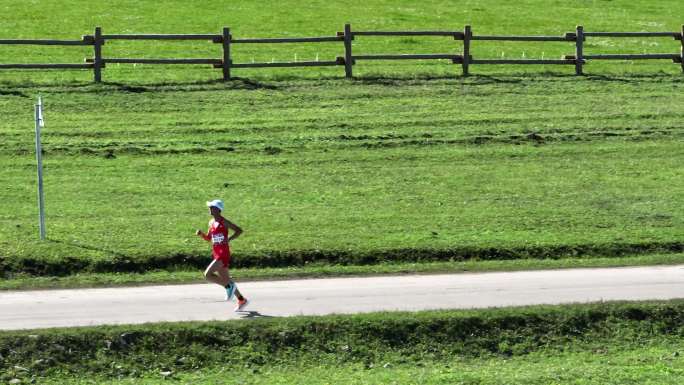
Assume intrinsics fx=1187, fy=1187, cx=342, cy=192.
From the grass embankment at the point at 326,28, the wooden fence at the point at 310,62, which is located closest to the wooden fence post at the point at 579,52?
the wooden fence at the point at 310,62

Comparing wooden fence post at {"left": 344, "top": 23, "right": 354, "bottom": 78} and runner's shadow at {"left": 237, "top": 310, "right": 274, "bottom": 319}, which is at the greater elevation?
wooden fence post at {"left": 344, "top": 23, "right": 354, "bottom": 78}

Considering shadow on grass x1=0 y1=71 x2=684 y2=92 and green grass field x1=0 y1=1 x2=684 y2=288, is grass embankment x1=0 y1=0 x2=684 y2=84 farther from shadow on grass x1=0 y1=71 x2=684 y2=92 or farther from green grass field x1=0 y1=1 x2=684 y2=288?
shadow on grass x1=0 y1=71 x2=684 y2=92

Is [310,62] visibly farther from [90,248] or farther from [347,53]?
[90,248]

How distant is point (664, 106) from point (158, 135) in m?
12.8

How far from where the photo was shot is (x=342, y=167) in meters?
24.4

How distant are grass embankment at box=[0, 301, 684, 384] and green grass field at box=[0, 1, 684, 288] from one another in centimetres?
285

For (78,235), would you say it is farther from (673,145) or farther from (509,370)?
(673,145)

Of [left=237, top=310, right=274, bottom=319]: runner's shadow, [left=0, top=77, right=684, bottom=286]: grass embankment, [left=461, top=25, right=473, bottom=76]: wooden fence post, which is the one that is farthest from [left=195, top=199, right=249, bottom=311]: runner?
[left=461, top=25, right=473, bottom=76]: wooden fence post

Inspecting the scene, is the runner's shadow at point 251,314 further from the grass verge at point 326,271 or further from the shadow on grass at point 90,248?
the shadow on grass at point 90,248

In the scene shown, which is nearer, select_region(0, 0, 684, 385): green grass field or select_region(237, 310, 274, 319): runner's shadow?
select_region(0, 0, 684, 385): green grass field

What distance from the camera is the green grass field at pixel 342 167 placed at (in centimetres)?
1909

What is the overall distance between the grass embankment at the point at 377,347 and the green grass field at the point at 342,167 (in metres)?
2.85

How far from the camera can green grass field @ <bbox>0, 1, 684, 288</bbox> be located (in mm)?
19094

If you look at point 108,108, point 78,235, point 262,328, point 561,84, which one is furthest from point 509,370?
point 561,84
